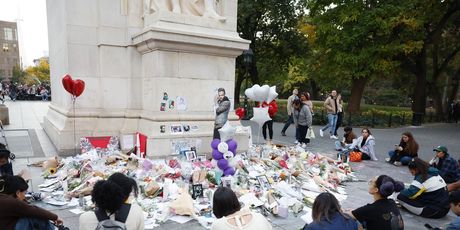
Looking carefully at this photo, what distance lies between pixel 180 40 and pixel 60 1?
388 cm

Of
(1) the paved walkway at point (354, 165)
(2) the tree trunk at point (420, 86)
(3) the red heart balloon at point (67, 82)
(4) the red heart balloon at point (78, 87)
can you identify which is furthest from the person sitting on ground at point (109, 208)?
(2) the tree trunk at point (420, 86)

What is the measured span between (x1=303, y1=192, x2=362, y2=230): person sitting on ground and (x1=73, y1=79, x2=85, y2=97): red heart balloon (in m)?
6.41

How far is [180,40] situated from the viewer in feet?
25.2

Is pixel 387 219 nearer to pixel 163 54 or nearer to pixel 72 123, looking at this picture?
pixel 163 54

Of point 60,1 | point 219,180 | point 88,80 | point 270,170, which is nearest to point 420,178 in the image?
point 270,170

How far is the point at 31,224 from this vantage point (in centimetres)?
305

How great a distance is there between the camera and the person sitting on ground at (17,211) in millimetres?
2916

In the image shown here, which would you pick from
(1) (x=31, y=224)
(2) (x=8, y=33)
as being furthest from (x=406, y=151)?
(2) (x=8, y=33)

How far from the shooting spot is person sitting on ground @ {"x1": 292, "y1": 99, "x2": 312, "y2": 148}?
1083 centimetres

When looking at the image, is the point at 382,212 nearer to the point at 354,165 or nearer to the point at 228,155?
the point at 228,155

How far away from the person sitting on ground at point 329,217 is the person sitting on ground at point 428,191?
129 inches

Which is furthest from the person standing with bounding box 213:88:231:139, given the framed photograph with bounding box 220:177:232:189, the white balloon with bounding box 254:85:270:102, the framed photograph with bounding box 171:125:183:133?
the white balloon with bounding box 254:85:270:102

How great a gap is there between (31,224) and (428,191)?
18.5ft

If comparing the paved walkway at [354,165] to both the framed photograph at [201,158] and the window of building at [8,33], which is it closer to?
the framed photograph at [201,158]
